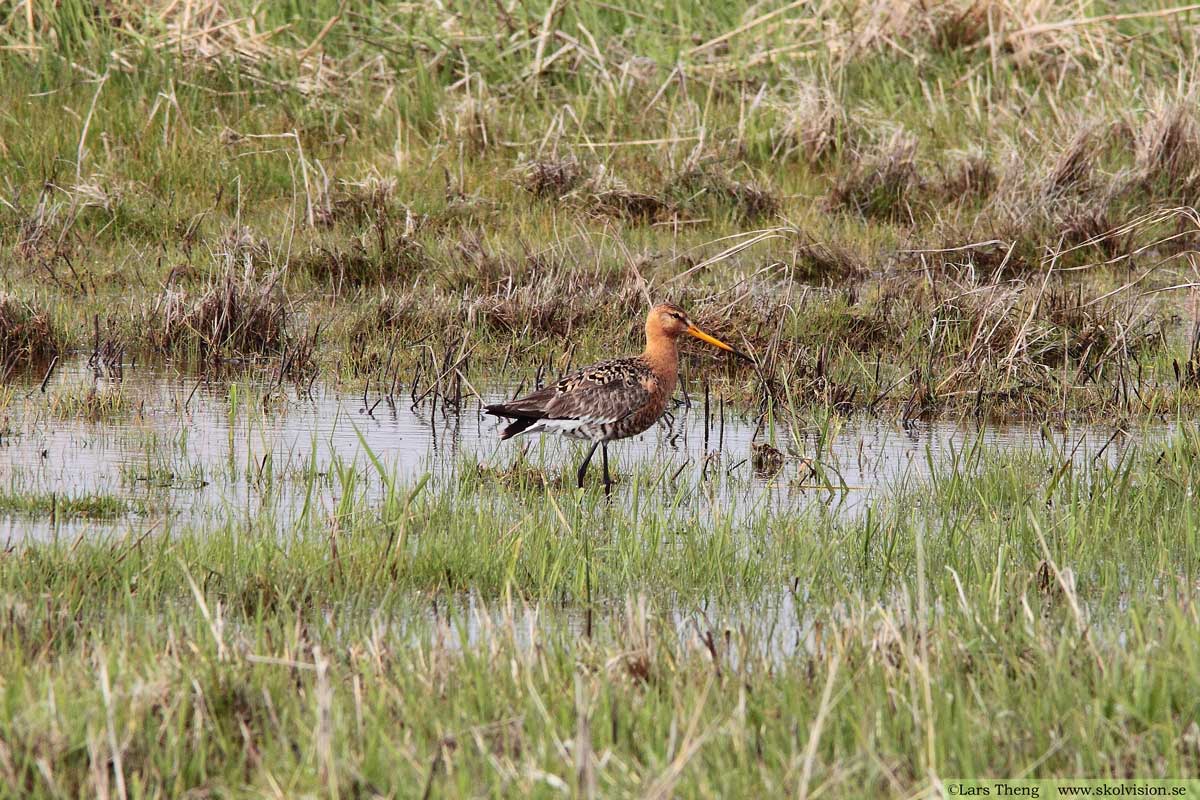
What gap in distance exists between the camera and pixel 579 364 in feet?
31.0

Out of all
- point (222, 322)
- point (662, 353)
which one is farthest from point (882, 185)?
point (222, 322)

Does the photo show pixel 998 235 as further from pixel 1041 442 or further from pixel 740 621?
pixel 740 621

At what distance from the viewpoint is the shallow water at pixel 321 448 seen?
21.3ft

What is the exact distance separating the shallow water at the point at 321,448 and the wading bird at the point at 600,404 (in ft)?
0.51

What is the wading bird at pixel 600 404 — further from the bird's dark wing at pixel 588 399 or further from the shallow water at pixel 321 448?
the shallow water at pixel 321 448

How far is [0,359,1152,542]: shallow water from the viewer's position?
650 centimetres

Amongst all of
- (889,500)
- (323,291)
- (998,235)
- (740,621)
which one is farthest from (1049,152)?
(740,621)

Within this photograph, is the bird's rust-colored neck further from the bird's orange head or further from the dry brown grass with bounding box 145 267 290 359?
the dry brown grass with bounding box 145 267 290 359

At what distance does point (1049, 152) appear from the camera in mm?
11828

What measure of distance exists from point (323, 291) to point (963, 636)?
6717mm

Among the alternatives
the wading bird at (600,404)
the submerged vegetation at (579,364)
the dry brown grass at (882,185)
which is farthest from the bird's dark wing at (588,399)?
the dry brown grass at (882,185)

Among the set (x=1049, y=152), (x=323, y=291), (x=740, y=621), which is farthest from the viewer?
(x=1049, y=152)

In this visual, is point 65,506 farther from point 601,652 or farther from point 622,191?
point 622,191

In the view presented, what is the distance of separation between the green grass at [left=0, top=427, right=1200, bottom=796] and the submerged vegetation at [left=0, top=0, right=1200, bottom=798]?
0.02 metres
